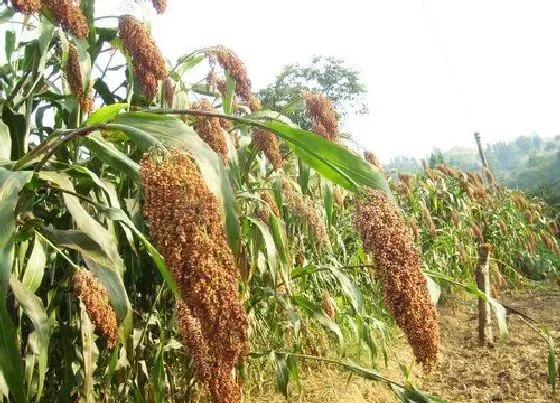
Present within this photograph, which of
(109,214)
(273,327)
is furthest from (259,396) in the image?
(109,214)

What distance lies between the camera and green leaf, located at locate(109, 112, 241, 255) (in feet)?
2.72

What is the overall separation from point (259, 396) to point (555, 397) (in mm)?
1443

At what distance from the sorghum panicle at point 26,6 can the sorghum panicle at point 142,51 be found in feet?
0.88

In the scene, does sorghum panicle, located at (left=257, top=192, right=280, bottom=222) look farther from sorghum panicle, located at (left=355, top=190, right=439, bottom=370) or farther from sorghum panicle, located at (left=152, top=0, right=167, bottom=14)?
sorghum panicle, located at (left=355, top=190, right=439, bottom=370)

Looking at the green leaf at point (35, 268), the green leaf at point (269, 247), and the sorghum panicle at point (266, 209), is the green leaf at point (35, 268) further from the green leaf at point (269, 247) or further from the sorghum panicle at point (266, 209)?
the sorghum panicle at point (266, 209)

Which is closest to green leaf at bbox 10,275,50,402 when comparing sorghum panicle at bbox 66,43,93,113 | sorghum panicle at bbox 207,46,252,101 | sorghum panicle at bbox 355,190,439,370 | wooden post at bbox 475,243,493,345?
sorghum panicle at bbox 66,43,93,113

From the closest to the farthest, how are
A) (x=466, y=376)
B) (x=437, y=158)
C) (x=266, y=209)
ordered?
(x=266, y=209) < (x=466, y=376) < (x=437, y=158)

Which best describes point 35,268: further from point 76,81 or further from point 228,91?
point 228,91

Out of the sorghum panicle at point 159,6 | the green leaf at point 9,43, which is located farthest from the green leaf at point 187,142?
the green leaf at point 9,43

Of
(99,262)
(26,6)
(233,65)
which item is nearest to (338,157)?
(99,262)

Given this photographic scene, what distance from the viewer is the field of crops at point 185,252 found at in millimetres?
762

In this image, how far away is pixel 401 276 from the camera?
0.86 meters

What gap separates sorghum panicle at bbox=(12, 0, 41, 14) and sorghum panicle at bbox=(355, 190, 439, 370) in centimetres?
97

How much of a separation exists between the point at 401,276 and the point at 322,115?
118 cm
